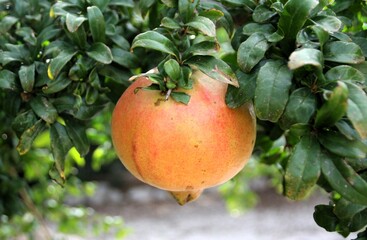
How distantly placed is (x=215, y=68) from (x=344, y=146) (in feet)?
0.61

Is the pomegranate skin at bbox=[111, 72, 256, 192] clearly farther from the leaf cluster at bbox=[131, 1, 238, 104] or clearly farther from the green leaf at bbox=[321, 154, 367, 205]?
the green leaf at bbox=[321, 154, 367, 205]

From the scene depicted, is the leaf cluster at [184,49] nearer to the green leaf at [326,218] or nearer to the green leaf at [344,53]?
the green leaf at [344,53]

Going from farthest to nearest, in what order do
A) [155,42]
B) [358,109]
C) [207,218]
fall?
[207,218], [155,42], [358,109]

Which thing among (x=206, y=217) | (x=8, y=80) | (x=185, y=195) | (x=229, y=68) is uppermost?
(x=229, y=68)

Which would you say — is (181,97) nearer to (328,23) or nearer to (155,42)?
(155,42)

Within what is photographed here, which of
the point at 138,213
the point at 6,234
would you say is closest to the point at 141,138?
the point at 6,234

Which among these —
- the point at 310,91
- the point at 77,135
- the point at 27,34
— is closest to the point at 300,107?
the point at 310,91

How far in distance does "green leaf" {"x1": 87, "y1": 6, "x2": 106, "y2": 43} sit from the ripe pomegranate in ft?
0.40

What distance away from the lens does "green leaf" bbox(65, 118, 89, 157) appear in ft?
2.86

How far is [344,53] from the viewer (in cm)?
69

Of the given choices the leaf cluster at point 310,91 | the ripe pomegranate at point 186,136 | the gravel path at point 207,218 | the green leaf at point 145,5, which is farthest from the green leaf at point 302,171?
the gravel path at point 207,218

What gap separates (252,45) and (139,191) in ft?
12.3

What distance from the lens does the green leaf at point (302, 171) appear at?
65 centimetres

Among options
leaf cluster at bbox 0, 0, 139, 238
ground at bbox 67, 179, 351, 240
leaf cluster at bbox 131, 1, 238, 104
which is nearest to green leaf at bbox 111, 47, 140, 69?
leaf cluster at bbox 0, 0, 139, 238
